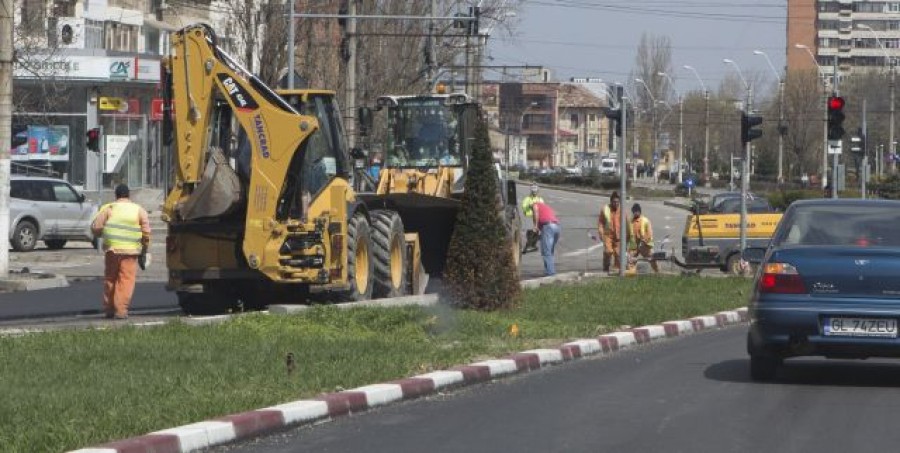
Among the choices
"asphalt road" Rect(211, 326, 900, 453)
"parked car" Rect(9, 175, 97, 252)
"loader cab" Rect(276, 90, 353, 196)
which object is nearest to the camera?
"asphalt road" Rect(211, 326, 900, 453)

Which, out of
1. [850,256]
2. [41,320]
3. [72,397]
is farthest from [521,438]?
[41,320]

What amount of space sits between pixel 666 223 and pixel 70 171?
2319cm

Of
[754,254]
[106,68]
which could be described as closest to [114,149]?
[106,68]

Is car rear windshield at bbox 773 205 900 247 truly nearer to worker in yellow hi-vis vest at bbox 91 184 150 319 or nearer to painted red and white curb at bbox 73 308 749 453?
painted red and white curb at bbox 73 308 749 453

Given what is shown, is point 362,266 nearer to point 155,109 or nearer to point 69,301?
point 69,301

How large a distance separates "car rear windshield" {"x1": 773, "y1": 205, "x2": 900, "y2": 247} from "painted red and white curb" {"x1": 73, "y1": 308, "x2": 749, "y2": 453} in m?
2.81

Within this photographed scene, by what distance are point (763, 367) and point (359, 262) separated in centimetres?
950

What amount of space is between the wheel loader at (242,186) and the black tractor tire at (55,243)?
2091cm

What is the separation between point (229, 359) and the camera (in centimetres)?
1457

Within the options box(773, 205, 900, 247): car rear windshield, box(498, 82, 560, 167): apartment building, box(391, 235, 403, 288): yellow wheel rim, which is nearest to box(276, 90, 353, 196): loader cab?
box(391, 235, 403, 288): yellow wheel rim

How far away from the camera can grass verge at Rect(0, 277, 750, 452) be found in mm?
10797

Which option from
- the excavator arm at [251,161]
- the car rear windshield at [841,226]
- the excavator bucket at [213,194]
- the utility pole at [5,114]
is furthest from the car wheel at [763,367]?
the utility pole at [5,114]

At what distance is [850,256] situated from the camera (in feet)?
46.6

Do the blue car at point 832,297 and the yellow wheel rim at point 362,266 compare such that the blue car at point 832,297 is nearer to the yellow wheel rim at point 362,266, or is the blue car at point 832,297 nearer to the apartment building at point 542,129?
the yellow wheel rim at point 362,266
